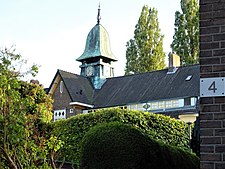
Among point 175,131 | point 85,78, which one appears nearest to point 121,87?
point 85,78

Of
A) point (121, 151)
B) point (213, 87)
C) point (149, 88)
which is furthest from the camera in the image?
point (149, 88)

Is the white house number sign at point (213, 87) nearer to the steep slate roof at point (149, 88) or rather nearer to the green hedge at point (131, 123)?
the green hedge at point (131, 123)

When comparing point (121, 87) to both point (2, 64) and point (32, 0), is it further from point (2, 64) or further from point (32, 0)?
point (2, 64)

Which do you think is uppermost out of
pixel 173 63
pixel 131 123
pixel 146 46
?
pixel 146 46

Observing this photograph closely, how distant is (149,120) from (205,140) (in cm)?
1533

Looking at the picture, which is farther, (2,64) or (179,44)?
(179,44)

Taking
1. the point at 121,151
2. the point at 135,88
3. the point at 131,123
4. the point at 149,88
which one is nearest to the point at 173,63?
the point at 149,88

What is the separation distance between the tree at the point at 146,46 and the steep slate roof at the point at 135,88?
234cm

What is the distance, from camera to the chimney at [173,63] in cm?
3664

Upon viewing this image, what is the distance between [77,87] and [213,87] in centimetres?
3576

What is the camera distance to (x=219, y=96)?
430cm

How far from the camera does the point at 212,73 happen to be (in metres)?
4.35

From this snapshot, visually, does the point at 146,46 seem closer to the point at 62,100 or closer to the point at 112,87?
the point at 112,87

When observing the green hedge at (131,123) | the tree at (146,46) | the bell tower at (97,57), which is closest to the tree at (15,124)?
the green hedge at (131,123)
